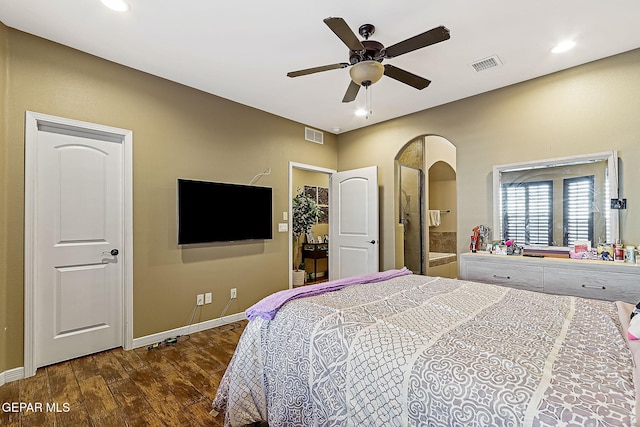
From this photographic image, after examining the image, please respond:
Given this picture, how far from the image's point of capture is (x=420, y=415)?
1049 mm

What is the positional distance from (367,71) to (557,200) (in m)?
2.39

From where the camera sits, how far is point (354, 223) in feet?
14.6

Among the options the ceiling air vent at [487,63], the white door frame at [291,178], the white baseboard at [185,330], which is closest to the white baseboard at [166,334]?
the white baseboard at [185,330]

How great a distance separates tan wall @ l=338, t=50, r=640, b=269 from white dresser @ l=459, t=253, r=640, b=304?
45 centimetres

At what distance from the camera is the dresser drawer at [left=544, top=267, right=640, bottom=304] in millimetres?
2330

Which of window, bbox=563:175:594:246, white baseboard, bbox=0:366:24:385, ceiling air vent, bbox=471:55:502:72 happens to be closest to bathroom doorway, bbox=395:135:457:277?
ceiling air vent, bbox=471:55:502:72

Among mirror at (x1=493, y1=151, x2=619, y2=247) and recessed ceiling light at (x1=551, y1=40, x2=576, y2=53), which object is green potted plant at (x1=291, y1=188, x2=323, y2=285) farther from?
recessed ceiling light at (x1=551, y1=40, x2=576, y2=53)

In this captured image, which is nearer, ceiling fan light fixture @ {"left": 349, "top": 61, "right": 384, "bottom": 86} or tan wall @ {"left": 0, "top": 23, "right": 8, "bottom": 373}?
ceiling fan light fixture @ {"left": 349, "top": 61, "right": 384, "bottom": 86}

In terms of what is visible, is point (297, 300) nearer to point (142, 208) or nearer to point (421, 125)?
point (142, 208)

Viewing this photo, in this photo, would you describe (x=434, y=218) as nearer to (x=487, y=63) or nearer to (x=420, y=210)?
(x=420, y=210)

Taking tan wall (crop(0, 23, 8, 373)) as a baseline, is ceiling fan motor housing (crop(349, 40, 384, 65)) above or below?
above

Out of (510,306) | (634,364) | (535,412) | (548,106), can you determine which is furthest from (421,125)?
(535,412)

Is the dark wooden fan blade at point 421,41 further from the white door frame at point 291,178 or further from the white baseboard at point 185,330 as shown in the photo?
the white baseboard at point 185,330

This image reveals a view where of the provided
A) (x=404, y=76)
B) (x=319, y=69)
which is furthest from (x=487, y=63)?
(x=319, y=69)
